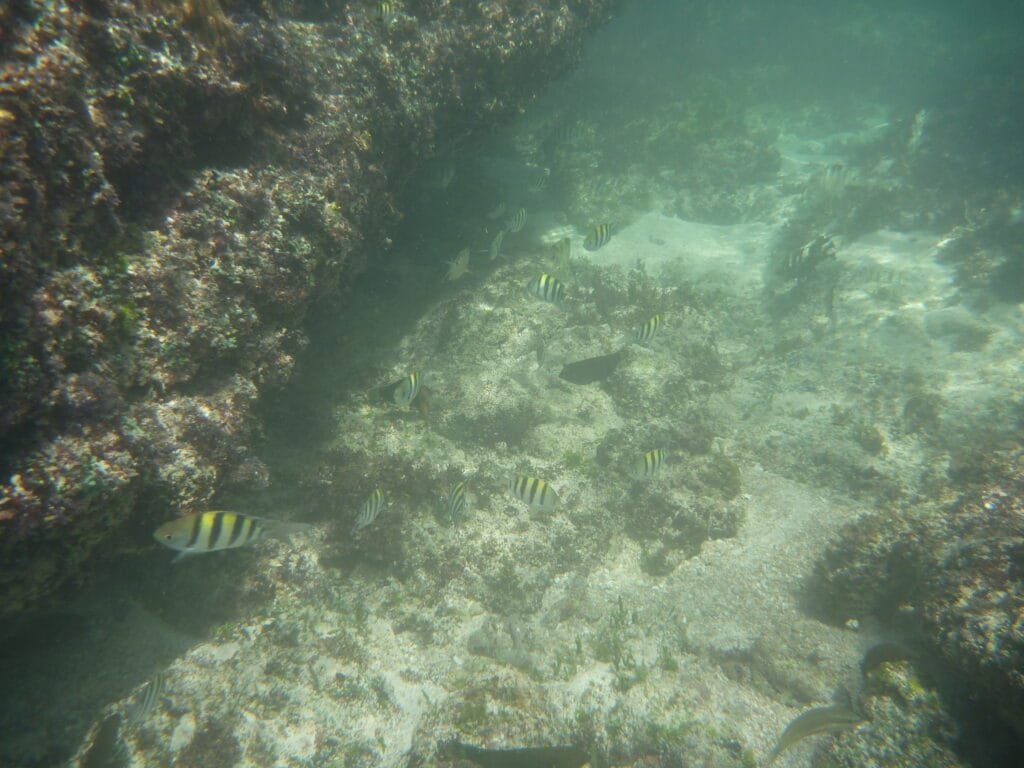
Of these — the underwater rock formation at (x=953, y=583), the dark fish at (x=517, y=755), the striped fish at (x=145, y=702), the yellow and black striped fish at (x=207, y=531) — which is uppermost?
the underwater rock formation at (x=953, y=583)

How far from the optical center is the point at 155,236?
3.41 meters

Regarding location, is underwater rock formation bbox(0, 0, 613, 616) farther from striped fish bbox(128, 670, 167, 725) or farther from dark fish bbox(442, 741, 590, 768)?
dark fish bbox(442, 741, 590, 768)

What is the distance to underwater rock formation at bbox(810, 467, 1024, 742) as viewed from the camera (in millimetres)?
3754

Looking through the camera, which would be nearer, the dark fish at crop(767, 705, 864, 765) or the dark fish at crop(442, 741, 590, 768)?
the dark fish at crop(442, 741, 590, 768)

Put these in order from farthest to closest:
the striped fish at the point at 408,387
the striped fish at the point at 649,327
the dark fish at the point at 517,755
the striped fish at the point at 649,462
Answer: the striped fish at the point at 649,327
the striped fish at the point at 649,462
the striped fish at the point at 408,387
the dark fish at the point at 517,755

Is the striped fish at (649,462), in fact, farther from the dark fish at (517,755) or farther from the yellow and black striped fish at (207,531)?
the yellow and black striped fish at (207,531)

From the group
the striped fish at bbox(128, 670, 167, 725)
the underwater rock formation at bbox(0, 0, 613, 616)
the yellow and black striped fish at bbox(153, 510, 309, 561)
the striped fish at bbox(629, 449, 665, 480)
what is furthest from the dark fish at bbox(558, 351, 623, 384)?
the striped fish at bbox(128, 670, 167, 725)

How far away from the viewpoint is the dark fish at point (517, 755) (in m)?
4.09

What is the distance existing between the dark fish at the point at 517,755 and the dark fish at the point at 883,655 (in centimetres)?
312

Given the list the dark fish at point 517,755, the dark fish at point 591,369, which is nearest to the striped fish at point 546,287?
the dark fish at point 591,369

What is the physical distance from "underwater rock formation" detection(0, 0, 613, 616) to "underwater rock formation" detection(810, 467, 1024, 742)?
6.17 m

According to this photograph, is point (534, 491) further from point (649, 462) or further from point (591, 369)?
point (591, 369)

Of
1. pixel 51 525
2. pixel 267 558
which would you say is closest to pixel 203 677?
pixel 267 558

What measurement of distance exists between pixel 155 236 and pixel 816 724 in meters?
7.05
